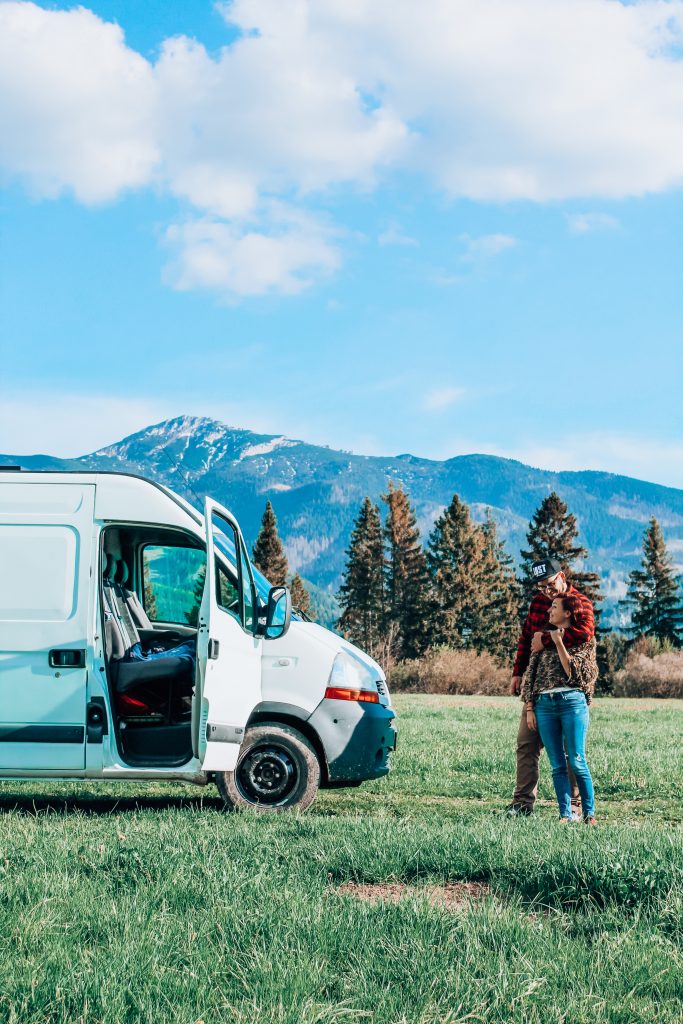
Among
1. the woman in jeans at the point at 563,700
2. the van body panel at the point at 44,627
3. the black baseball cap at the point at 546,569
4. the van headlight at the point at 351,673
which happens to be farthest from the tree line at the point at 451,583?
the van body panel at the point at 44,627

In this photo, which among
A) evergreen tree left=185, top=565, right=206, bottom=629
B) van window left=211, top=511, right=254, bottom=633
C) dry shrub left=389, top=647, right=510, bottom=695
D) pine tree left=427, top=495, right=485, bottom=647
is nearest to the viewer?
van window left=211, top=511, right=254, bottom=633

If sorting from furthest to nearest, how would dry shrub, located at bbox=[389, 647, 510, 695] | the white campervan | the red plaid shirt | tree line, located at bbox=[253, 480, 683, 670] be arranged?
tree line, located at bbox=[253, 480, 683, 670] < dry shrub, located at bbox=[389, 647, 510, 695] < the red plaid shirt < the white campervan

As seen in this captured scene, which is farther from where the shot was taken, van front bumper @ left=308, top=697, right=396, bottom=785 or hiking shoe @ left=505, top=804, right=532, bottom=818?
van front bumper @ left=308, top=697, right=396, bottom=785

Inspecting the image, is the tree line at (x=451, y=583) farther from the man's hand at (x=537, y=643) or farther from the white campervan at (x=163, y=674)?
the white campervan at (x=163, y=674)

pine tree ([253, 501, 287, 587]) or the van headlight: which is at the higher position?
pine tree ([253, 501, 287, 587])

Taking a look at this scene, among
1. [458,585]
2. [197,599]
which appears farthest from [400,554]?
[197,599]

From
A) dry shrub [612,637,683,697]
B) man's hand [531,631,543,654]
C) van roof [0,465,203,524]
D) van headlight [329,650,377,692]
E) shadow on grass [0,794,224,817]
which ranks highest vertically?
van roof [0,465,203,524]

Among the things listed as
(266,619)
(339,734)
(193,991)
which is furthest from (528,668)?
(193,991)

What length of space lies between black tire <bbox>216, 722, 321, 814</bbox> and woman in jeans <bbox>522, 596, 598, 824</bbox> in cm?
198

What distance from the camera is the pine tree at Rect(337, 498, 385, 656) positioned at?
8950cm

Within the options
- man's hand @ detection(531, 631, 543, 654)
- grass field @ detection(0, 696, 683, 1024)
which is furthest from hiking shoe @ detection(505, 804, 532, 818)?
man's hand @ detection(531, 631, 543, 654)

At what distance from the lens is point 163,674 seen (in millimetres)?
8352

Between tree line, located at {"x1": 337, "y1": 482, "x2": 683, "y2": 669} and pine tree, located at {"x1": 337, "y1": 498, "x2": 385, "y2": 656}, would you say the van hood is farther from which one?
pine tree, located at {"x1": 337, "y1": 498, "x2": 385, "y2": 656}

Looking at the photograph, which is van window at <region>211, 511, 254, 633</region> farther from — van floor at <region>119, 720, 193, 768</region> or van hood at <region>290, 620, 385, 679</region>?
van floor at <region>119, 720, 193, 768</region>
